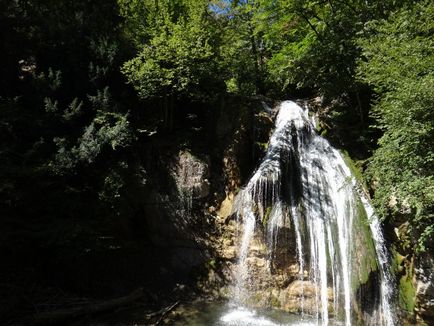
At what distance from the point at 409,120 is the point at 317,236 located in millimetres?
3714

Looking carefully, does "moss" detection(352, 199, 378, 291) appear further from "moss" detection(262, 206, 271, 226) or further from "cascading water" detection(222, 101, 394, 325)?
"moss" detection(262, 206, 271, 226)

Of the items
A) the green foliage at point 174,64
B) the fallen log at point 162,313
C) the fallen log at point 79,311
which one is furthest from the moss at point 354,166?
the fallen log at point 79,311

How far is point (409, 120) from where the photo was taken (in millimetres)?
7570

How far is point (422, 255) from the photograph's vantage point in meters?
8.06

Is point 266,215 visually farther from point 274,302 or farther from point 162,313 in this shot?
point 162,313

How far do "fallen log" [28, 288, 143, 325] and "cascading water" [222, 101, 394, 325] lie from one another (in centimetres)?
277

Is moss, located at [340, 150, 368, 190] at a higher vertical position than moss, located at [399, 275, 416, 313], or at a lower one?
higher

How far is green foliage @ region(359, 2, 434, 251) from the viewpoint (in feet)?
23.6

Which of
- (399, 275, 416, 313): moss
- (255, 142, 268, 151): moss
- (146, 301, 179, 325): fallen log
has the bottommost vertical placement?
(146, 301, 179, 325): fallen log

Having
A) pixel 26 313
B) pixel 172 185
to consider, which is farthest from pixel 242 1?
pixel 26 313

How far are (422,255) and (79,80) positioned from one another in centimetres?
1026

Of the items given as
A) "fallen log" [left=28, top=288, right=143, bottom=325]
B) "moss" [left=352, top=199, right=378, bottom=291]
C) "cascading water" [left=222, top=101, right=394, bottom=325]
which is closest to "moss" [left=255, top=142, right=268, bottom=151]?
"cascading water" [left=222, top=101, right=394, bottom=325]

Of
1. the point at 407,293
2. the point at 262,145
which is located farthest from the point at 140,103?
the point at 407,293

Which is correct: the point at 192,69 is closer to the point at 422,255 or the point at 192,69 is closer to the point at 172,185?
the point at 172,185
